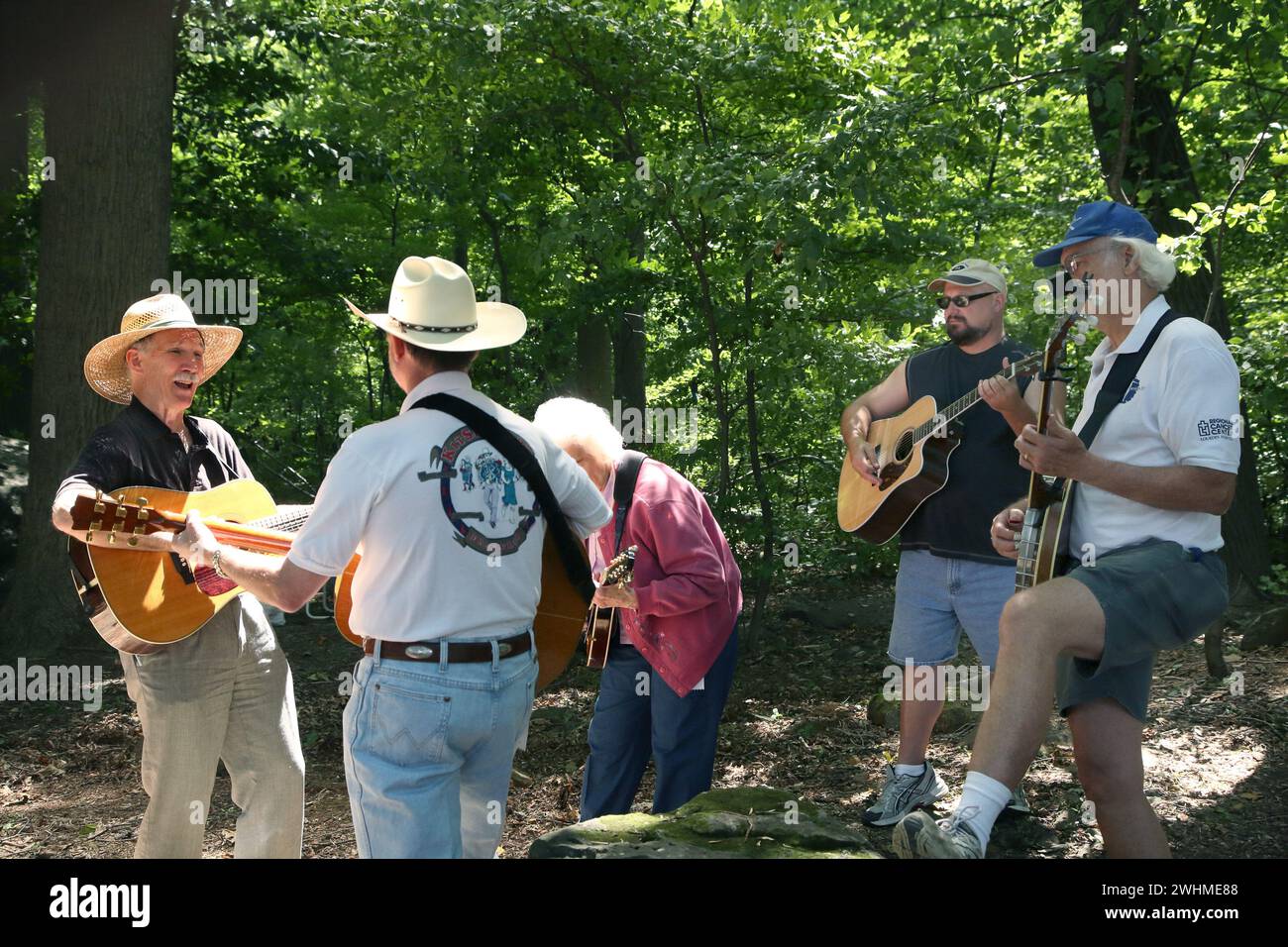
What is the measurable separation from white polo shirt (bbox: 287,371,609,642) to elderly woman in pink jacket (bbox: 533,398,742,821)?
0.88m

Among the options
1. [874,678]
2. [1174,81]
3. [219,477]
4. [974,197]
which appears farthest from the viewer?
[974,197]

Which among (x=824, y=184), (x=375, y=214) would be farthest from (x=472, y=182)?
(x=824, y=184)

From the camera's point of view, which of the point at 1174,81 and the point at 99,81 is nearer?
the point at 1174,81

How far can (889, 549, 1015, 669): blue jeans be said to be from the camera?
4.82 metres

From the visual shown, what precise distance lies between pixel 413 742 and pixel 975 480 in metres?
2.83

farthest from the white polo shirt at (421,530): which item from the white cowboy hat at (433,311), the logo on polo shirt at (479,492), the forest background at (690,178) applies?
the forest background at (690,178)

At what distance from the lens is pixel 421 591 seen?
A: 2.89m

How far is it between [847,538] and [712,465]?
3.52 feet

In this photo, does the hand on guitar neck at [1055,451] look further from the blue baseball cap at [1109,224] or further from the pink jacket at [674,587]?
the pink jacket at [674,587]

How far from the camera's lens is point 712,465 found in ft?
25.6

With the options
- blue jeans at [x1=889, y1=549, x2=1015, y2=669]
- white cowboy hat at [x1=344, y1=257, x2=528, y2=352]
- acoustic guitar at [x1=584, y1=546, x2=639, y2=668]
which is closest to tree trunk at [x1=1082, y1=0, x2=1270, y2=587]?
blue jeans at [x1=889, y1=549, x2=1015, y2=669]

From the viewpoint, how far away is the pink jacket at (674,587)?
3875 mm

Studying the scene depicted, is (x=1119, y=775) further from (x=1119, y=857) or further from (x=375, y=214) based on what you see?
(x=375, y=214)

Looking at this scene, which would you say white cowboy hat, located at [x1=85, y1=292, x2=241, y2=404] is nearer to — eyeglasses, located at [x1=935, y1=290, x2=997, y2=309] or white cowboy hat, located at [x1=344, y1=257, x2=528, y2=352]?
white cowboy hat, located at [x1=344, y1=257, x2=528, y2=352]
